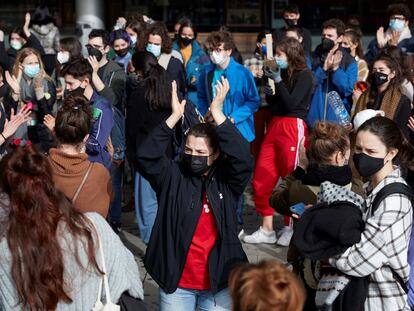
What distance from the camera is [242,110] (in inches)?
293

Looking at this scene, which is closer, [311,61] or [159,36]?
[159,36]

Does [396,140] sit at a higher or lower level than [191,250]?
higher

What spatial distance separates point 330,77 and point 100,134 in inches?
107

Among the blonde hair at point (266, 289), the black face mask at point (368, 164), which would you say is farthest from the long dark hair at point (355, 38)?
the blonde hair at point (266, 289)

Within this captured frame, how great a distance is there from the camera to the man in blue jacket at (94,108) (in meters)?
6.20

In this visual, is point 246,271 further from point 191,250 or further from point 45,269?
point 191,250

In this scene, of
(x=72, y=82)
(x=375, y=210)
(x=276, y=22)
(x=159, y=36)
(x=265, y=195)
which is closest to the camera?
(x=375, y=210)

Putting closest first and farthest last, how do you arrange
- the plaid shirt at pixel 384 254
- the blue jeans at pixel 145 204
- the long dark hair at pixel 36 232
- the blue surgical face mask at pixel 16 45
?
1. the long dark hair at pixel 36 232
2. the plaid shirt at pixel 384 254
3. the blue jeans at pixel 145 204
4. the blue surgical face mask at pixel 16 45

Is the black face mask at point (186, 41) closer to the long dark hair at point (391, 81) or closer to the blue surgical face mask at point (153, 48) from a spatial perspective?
the blue surgical face mask at point (153, 48)

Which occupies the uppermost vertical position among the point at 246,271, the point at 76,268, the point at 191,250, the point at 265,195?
the point at 246,271

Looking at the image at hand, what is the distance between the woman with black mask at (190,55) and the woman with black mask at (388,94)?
2839 millimetres

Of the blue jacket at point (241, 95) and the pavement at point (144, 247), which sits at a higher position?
the blue jacket at point (241, 95)

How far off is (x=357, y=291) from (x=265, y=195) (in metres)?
3.77

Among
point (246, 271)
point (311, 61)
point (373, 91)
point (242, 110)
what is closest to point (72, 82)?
point (242, 110)
